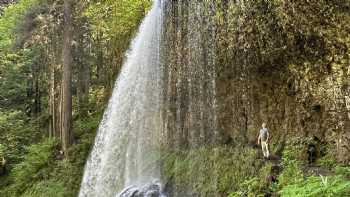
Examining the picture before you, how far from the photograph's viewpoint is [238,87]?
13.8 meters

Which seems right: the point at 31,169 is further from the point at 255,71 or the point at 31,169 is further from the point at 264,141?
the point at 264,141

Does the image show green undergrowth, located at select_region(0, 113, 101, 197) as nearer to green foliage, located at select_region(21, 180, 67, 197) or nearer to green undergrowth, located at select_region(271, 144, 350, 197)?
green foliage, located at select_region(21, 180, 67, 197)

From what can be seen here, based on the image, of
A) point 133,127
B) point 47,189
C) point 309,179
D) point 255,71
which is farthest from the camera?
point 47,189

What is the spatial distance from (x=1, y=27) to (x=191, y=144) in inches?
642

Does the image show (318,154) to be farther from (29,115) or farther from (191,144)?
(29,115)

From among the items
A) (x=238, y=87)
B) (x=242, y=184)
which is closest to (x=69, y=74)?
(x=238, y=87)

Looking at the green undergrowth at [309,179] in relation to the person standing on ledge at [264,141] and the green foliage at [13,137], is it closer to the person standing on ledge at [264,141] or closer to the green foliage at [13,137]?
the person standing on ledge at [264,141]

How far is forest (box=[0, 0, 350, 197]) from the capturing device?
10867mm

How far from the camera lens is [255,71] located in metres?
13.1

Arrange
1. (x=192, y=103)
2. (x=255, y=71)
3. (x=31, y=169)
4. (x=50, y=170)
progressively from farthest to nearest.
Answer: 1. (x=31, y=169)
2. (x=50, y=170)
3. (x=192, y=103)
4. (x=255, y=71)

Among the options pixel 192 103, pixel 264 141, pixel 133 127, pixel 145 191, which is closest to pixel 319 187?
pixel 264 141

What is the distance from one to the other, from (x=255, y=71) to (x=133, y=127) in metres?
5.49

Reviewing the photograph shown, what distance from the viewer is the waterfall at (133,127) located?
50.5ft

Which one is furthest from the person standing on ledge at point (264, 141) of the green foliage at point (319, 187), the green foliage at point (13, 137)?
the green foliage at point (13, 137)
